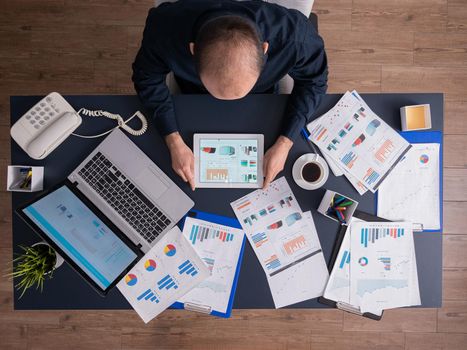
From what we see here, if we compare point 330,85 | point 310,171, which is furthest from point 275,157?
point 330,85

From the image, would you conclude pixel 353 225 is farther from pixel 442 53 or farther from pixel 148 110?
pixel 442 53

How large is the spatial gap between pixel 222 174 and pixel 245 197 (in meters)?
0.11

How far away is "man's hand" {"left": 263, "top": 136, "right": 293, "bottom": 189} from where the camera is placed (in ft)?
4.22

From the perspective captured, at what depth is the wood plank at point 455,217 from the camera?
2.05m

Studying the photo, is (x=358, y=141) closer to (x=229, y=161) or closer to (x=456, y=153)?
(x=229, y=161)

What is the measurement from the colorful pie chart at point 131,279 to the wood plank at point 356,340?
3.75 ft

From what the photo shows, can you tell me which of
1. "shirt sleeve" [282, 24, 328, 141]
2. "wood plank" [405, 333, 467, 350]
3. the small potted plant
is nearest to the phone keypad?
the small potted plant

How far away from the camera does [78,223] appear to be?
1257 millimetres

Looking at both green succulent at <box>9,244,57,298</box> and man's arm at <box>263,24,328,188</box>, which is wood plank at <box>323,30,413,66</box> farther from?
green succulent at <box>9,244,57,298</box>

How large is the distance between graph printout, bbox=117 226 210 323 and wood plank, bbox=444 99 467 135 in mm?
1527

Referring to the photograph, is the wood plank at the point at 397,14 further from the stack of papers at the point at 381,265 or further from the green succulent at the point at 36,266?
the green succulent at the point at 36,266

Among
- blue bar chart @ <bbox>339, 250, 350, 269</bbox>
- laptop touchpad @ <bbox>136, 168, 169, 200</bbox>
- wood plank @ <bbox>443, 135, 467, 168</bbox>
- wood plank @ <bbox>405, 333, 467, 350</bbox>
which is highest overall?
laptop touchpad @ <bbox>136, 168, 169, 200</bbox>

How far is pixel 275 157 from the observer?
129cm

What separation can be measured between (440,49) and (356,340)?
5.15 feet
